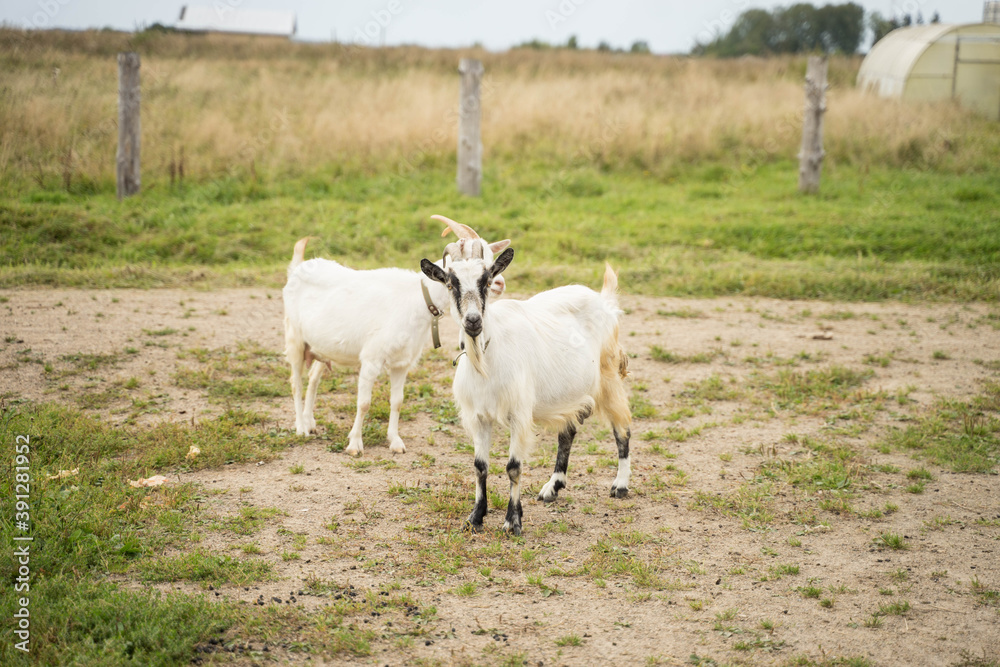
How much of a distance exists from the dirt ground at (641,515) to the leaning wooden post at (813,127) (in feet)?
18.9

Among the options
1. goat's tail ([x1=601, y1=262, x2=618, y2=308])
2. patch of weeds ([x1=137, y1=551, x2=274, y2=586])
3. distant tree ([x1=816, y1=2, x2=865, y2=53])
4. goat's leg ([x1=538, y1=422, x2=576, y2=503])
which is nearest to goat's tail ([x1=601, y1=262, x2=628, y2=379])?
goat's tail ([x1=601, y1=262, x2=618, y2=308])

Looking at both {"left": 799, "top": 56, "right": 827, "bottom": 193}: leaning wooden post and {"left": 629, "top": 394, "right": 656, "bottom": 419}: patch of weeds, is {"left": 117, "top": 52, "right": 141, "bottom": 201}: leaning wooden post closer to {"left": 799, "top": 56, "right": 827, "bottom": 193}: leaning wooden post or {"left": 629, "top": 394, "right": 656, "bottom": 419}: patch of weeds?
{"left": 629, "top": 394, "right": 656, "bottom": 419}: patch of weeds

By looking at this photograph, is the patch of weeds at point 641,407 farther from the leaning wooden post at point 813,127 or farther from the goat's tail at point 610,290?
the leaning wooden post at point 813,127

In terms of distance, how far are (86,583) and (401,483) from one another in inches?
84.8

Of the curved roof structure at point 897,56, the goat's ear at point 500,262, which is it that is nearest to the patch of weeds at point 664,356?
the goat's ear at point 500,262

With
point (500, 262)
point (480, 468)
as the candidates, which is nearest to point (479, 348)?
point (500, 262)

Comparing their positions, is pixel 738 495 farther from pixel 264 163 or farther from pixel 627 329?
pixel 264 163

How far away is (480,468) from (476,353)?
767 millimetres

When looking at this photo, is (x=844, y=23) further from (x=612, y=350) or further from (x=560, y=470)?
(x=560, y=470)

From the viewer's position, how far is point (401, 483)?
5812mm

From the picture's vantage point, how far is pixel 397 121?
15875mm

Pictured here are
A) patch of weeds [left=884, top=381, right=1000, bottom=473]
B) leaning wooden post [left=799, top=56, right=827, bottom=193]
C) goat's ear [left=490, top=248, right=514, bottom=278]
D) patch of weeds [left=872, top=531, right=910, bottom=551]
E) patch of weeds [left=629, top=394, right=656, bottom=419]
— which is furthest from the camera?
leaning wooden post [left=799, top=56, right=827, bottom=193]

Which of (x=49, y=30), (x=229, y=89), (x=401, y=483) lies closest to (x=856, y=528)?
(x=401, y=483)

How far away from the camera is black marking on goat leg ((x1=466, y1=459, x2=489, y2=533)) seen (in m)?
5.14
